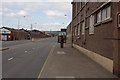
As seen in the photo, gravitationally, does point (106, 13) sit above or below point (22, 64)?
above

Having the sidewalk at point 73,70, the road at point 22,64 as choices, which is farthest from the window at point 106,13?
the road at point 22,64

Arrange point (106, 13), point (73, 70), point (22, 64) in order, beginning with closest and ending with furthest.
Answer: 1. point (73, 70)
2. point (106, 13)
3. point (22, 64)

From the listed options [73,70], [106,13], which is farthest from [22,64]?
[106,13]

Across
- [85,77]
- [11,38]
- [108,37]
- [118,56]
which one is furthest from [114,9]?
[11,38]

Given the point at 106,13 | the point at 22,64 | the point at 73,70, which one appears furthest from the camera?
the point at 22,64

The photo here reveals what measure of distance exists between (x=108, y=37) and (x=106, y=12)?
1.82 metres

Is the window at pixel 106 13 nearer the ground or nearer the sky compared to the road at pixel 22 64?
nearer the sky

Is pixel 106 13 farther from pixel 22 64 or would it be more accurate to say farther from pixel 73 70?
pixel 22 64

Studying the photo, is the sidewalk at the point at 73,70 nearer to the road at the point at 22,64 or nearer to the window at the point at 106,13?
the road at the point at 22,64

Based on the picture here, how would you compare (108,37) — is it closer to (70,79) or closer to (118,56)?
(118,56)

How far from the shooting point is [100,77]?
6.34 meters

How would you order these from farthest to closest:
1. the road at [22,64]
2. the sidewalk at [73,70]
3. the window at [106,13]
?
1. the window at [106,13]
2. the road at [22,64]
3. the sidewalk at [73,70]

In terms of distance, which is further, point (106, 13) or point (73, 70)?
point (106, 13)

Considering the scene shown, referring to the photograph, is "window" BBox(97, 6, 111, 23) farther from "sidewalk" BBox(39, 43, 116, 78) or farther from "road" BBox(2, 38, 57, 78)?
"road" BBox(2, 38, 57, 78)
